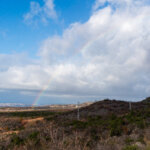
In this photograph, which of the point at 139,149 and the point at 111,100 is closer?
the point at 139,149

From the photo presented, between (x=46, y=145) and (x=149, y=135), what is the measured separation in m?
7.30

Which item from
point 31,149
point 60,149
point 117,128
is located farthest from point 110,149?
point 117,128

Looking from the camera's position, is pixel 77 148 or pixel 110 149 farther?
pixel 110 149

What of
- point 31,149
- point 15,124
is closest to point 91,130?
point 31,149

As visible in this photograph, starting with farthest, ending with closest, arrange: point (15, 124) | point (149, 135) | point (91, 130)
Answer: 1. point (15, 124)
2. point (91, 130)
3. point (149, 135)

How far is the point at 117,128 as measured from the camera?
1625 centimetres

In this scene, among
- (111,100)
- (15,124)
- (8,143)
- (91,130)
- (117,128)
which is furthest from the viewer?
(111,100)

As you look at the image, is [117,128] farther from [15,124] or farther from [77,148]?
[15,124]

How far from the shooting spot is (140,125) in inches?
669

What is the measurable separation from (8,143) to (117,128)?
929 centimetres

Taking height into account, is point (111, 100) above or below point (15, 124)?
above

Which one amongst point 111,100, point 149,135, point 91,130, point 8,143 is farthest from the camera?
point 111,100

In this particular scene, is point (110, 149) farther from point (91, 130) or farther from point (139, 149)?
point (91, 130)

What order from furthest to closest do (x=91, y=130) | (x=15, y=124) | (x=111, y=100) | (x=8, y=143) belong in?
(x=111, y=100) < (x=15, y=124) < (x=91, y=130) < (x=8, y=143)
